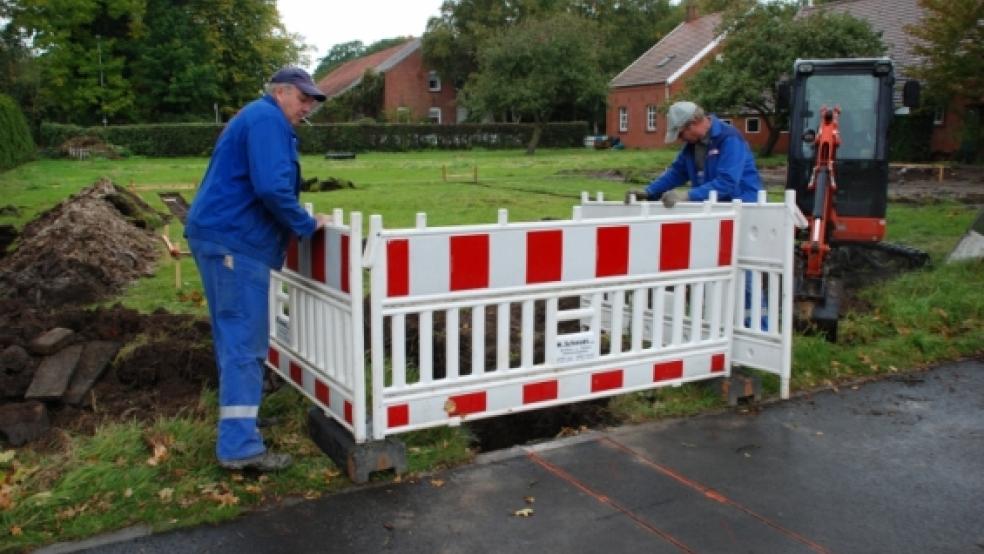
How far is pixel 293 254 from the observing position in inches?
200

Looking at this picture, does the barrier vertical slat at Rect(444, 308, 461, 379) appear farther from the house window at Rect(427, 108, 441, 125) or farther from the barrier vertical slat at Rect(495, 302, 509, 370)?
the house window at Rect(427, 108, 441, 125)

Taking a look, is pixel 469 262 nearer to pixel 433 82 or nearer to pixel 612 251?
pixel 612 251

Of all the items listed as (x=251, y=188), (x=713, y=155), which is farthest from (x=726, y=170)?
(x=251, y=188)

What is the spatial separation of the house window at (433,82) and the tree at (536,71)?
1953 centimetres

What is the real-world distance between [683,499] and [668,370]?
144cm

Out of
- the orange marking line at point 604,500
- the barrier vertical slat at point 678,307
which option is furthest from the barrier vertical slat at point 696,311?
the orange marking line at point 604,500

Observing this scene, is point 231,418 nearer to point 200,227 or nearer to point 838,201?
point 200,227

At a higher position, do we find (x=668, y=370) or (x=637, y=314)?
(x=637, y=314)

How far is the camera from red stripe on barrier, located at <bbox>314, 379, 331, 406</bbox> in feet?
15.6

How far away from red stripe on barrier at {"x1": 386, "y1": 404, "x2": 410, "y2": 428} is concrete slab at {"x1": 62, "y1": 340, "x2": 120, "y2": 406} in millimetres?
1981

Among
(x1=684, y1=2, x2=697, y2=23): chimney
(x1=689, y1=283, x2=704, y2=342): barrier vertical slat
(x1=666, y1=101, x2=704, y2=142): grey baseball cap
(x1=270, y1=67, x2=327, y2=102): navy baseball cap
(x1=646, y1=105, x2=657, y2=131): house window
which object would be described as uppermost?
(x1=684, y1=2, x2=697, y2=23): chimney

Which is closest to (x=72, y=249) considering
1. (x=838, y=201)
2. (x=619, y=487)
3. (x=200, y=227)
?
(x=200, y=227)

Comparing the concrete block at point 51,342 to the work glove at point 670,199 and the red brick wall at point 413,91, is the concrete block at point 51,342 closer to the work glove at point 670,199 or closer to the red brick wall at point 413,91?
the work glove at point 670,199

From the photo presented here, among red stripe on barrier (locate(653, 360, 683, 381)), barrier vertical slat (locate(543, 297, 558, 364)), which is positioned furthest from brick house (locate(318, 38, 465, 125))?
barrier vertical slat (locate(543, 297, 558, 364))
